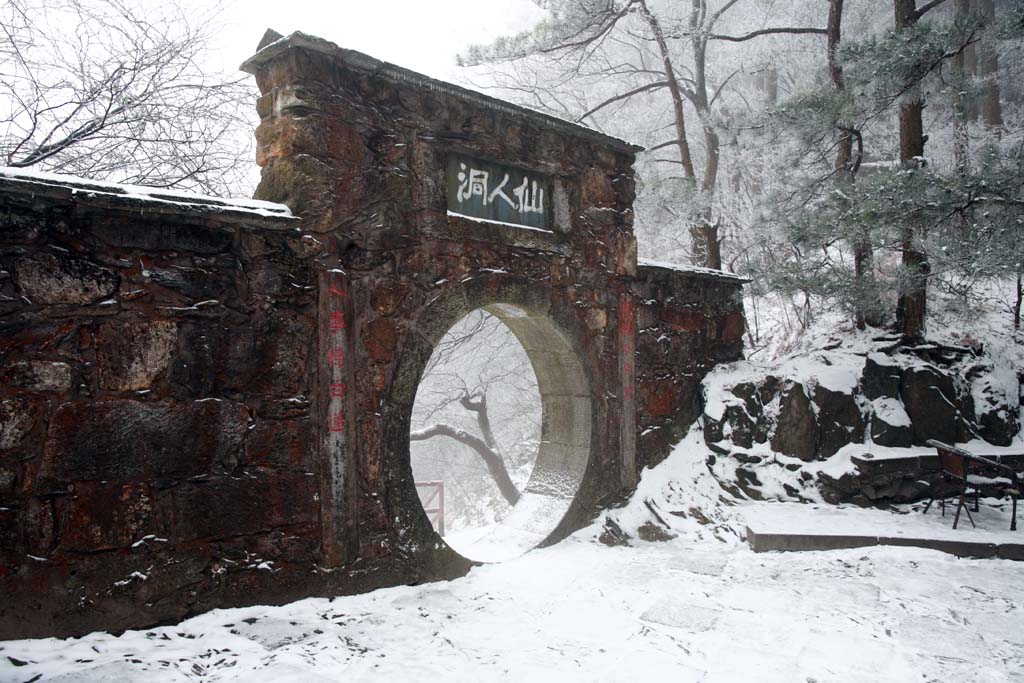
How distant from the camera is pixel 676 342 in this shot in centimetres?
622

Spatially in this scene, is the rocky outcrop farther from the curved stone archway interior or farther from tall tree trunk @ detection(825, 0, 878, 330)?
the curved stone archway interior

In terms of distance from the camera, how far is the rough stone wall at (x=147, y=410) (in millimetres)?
2869

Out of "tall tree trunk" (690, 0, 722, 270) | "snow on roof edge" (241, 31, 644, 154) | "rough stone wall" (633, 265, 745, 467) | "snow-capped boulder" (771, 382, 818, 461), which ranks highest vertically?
"tall tree trunk" (690, 0, 722, 270)

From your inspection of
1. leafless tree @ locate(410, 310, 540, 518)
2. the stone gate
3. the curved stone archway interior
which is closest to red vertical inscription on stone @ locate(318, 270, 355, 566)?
the stone gate

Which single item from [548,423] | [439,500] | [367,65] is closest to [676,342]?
[548,423]

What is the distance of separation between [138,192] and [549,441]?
3.71 m

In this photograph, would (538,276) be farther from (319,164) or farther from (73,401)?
(73,401)

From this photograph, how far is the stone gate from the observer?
293cm

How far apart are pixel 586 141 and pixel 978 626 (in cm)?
415

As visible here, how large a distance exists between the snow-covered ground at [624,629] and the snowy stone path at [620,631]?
0.01 m

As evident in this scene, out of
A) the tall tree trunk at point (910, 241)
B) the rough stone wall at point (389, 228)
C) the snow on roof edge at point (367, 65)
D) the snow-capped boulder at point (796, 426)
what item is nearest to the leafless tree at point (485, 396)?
the snow-capped boulder at point (796, 426)

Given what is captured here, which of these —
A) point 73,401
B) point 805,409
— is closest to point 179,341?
point 73,401

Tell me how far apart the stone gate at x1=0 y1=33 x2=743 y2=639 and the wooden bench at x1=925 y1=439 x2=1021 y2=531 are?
9.07ft

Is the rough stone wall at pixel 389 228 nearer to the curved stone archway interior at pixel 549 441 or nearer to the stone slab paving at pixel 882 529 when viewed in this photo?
the curved stone archway interior at pixel 549 441
